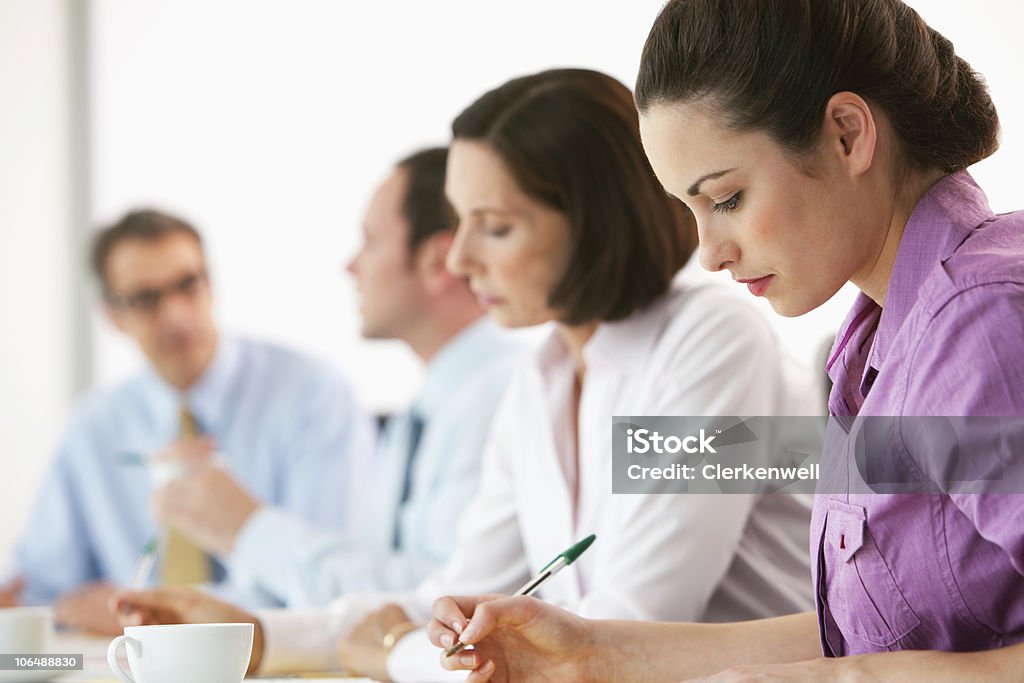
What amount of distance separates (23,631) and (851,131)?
0.87 m

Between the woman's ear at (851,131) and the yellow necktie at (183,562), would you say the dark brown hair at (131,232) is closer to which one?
the yellow necktie at (183,562)

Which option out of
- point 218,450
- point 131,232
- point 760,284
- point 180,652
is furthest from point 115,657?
point 131,232

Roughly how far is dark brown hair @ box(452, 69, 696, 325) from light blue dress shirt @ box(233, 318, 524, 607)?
62 cm

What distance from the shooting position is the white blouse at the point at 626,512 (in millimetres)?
1274

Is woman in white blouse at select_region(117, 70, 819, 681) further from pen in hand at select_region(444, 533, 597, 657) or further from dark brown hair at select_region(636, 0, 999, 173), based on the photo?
dark brown hair at select_region(636, 0, 999, 173)

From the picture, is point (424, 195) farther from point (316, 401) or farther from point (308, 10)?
point (308, 10)

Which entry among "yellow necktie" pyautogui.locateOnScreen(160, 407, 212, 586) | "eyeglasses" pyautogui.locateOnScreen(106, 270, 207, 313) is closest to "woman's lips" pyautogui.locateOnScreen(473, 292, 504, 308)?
"yellow necktie" pyautogui.locateOnScreen(160, 407, 212, 586)

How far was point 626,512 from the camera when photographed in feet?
4.33

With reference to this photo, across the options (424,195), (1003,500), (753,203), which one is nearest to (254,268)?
(424,195)

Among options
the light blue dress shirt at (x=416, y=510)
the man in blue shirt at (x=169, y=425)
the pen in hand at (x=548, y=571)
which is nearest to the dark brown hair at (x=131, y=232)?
the man in blue shirt at (x=169, y=425)

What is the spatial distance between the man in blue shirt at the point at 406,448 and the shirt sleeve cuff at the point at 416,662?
2.11ft

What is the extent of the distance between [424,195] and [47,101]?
195cm

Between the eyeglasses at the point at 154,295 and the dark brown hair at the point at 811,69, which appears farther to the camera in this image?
the eyeglasses at the point at 154,295

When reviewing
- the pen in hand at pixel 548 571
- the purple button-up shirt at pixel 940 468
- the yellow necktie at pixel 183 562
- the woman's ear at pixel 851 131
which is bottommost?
the yellow necktie at pixel 183 562
